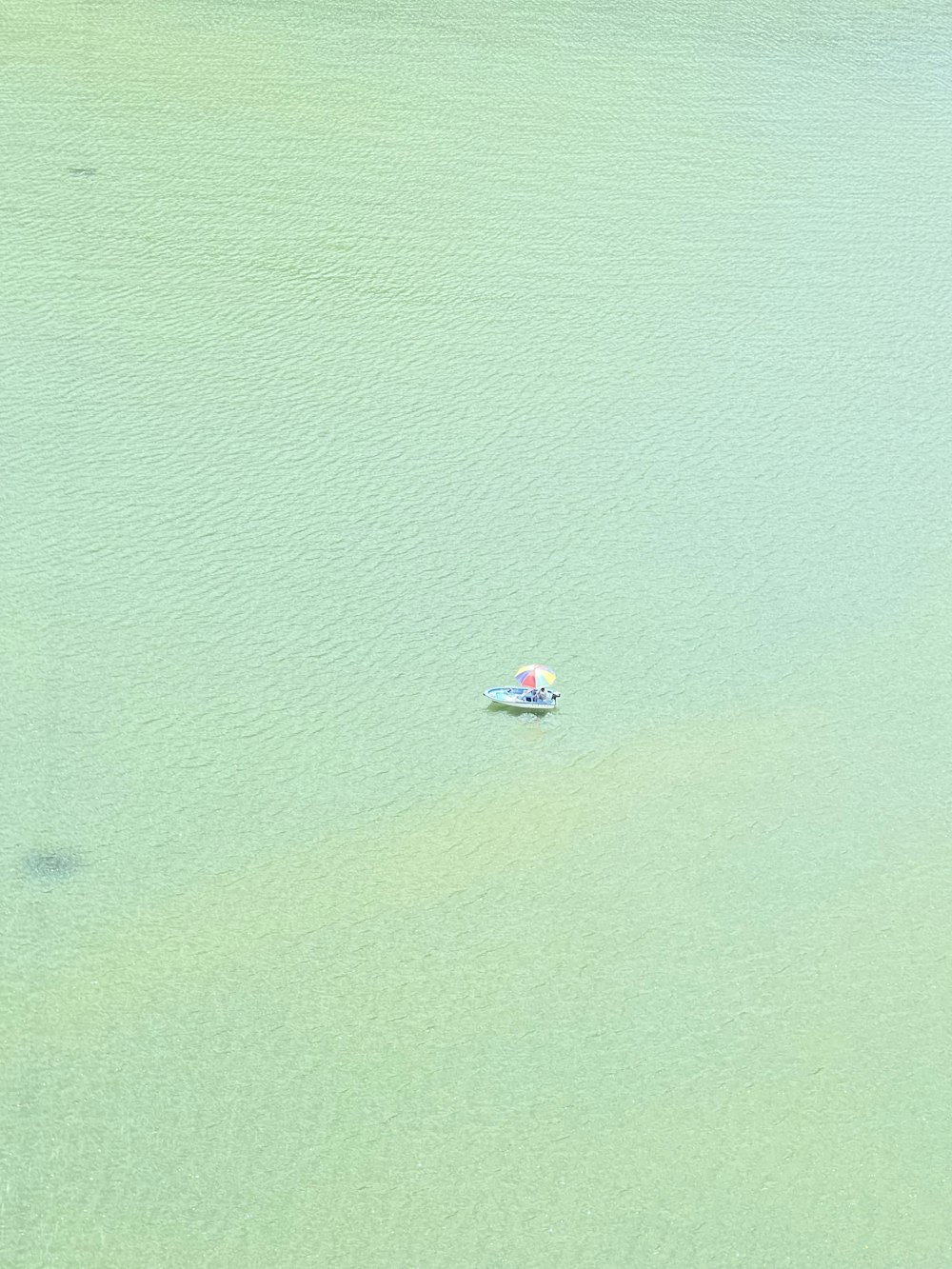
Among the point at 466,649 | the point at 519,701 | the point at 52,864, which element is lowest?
the point at 52,864

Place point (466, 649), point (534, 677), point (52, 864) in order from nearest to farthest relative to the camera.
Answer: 1. point (52, 864)
2. point (534, 677)
3. point (466, 649)

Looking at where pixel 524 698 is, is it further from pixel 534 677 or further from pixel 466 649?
pixel 466 649

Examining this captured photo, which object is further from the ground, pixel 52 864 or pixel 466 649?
pixel 466 649

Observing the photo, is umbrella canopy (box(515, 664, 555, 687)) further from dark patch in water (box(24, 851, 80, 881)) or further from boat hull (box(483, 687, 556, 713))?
dark patch in water (box(24, 851, 80, 881))

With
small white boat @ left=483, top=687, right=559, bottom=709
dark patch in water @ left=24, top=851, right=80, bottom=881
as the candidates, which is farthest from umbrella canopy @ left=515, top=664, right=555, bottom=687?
dark patch in water @ left=24, top=851, right=80, bottom=881

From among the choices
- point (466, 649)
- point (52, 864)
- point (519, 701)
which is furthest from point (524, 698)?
point (52, 864)

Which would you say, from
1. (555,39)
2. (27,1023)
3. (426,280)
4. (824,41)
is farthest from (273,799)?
(824,41)

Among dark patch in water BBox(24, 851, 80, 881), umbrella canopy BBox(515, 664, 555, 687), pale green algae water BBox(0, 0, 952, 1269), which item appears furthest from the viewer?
umbrella canopy BBox(515, 664, 555, 687)
